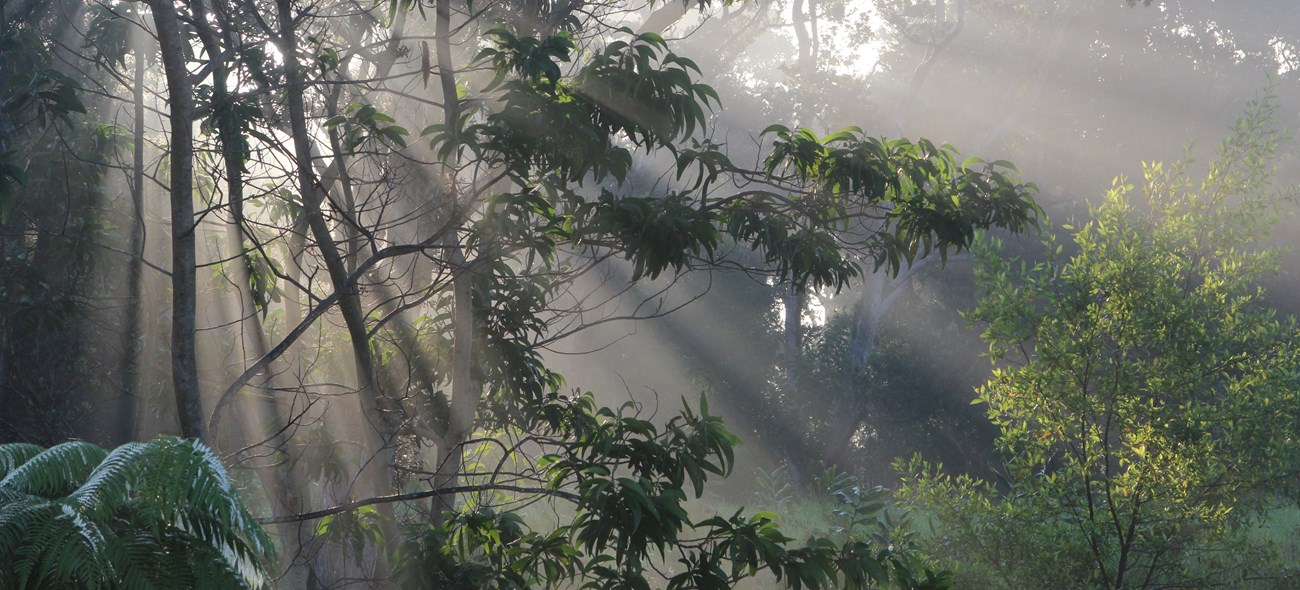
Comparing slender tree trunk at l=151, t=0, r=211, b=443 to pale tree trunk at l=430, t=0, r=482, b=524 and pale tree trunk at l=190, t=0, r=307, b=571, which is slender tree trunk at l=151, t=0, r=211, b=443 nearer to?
pale tree trunk at l=190, t=0, r=307, b=571

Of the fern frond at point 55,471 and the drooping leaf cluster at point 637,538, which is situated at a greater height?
the fern frond at point 55,471

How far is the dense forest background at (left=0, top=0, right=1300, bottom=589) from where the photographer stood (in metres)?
3.75

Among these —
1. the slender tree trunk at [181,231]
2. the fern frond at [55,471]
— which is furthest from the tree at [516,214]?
the fern frond at [55,471]

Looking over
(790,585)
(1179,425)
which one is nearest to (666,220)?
(790,585)

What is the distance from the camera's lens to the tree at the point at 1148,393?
231 inches

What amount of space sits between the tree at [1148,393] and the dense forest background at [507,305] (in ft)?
0.07

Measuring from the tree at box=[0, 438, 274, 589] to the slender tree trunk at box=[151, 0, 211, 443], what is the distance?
1376mm

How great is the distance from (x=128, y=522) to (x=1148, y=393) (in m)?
5.72

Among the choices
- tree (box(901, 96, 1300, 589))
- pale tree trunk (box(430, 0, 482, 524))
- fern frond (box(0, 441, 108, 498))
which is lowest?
tree (box(901, 96, 1300, 589))

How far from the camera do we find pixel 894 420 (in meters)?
22.2

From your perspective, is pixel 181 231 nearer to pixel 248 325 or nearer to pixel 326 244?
pixel 326 244

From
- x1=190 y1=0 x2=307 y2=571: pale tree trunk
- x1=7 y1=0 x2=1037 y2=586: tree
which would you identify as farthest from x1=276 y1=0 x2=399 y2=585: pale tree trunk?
x1=190 y1=0 x2=307 y2=571: pale tree trunk

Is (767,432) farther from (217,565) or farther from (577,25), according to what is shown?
(217,565)

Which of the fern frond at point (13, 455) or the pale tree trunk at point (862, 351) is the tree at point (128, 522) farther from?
the pale tree trunk at point (862, 351)
